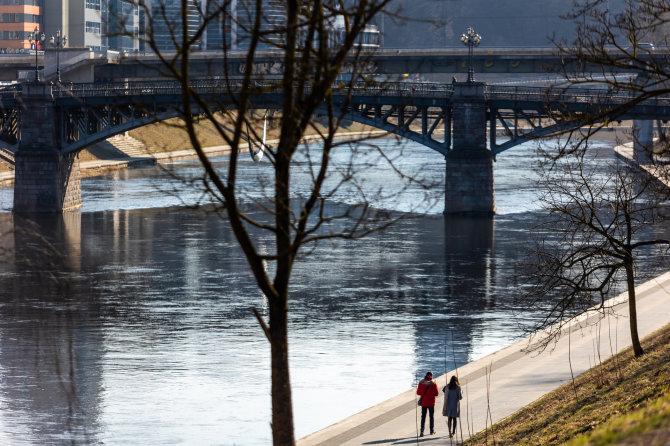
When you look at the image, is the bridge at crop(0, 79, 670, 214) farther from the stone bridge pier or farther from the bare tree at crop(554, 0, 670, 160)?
the bare tree at crop(554, 0, 670, 160)

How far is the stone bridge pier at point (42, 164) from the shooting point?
80188 millimetres

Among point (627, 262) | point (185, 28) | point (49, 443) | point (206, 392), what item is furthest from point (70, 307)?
point (185, 28)

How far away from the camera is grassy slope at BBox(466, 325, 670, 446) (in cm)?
1198

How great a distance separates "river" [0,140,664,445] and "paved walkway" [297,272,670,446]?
2.94m

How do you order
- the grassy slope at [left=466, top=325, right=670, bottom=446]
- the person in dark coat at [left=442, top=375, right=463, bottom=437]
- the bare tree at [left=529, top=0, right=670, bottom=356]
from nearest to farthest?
the grassy slope at [left=466, top=325, right=670, bottom=446]
the bare tree at [left=529, top=0, right=670, bottom=356]
the person in dark coat at [left=442, top=375, right=463, bottom=437]

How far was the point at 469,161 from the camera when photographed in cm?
8000

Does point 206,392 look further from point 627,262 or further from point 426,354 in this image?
point 627,262

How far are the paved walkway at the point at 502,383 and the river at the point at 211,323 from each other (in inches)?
116

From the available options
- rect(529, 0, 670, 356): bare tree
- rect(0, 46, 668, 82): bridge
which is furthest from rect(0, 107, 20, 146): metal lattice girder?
rect(529, 0, 670, 356): bare tree

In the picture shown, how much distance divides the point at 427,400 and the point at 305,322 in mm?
20043

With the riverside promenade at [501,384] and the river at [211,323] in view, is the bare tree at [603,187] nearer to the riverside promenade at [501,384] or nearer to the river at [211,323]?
the riverside promenade at [501,384]

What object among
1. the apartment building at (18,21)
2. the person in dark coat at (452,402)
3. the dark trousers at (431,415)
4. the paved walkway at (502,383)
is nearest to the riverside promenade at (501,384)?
the paved walkway at (502,383)

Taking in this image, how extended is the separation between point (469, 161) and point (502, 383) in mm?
53338

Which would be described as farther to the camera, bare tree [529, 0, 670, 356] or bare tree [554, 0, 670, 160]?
bare tree [529, 0, 670, 356]
